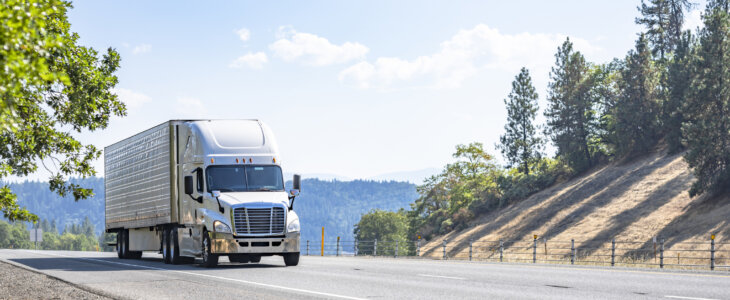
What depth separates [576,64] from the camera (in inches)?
2830

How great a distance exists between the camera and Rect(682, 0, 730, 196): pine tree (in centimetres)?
4650

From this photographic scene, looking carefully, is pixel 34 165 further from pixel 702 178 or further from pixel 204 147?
pixel 702 178

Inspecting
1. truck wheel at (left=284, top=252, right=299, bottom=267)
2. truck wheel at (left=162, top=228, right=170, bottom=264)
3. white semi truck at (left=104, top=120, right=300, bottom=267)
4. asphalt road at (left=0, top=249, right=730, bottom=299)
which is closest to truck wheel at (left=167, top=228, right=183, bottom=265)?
white semi truck at (left=104, top=120, right=300, bottom=267)

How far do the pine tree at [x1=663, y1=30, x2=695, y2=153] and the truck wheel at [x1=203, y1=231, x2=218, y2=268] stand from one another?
1406 inches

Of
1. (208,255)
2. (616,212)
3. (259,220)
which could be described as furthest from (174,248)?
(616,212)

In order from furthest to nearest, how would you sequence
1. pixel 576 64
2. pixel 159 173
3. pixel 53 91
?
pixel 576 64 < pixel 159 173 < pixel 53 91

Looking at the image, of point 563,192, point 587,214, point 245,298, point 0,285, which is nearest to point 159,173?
point 0,285

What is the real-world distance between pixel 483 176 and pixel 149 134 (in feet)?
186

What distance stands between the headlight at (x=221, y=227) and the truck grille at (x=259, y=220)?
8.2 inches

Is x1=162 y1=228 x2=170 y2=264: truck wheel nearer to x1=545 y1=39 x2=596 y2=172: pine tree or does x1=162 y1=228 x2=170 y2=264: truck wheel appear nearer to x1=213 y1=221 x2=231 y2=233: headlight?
x1=213 y1=221 x2=231 y2=233: headlight

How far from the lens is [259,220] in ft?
70.8

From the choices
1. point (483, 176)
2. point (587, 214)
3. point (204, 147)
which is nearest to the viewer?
point (204, 147)

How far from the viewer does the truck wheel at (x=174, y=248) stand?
23812mm

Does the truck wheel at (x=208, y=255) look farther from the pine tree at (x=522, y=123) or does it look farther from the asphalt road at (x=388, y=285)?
the pine tree at (x=522, y=123)
